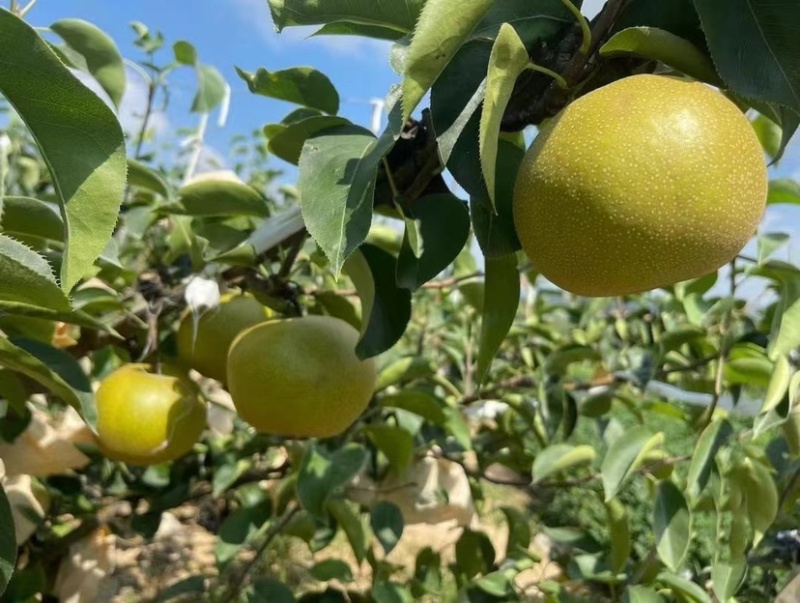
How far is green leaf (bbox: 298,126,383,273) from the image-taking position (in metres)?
0.43

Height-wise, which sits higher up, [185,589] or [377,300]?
[377,300]

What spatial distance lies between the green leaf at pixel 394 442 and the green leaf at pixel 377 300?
1.30 feet

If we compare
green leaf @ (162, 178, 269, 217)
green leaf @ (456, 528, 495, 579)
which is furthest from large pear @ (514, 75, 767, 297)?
green leaf @ (456, 528, 495, 579)

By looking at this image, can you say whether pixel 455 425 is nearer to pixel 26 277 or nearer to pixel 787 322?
pixel 787 322

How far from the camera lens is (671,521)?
782mm

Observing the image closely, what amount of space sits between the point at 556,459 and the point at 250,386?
1.50 ft

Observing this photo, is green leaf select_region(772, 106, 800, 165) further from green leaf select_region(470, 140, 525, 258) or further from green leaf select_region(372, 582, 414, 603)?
green leaf select_region(372, 582, 414, 603)

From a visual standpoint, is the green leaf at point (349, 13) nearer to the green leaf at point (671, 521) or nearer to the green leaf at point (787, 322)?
the green leaf at point (787, 322)

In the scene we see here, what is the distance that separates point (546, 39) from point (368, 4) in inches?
4.8

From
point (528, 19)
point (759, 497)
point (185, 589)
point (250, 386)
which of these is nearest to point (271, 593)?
point (185, 589)

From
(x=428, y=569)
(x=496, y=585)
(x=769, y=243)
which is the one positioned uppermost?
(x=769, y=243)

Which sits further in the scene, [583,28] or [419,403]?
[419,403]

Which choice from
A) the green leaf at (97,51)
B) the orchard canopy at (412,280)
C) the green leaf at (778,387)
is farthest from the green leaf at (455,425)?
the green leaf at (97,51)

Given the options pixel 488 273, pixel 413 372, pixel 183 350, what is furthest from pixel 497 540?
pixel 488 273
